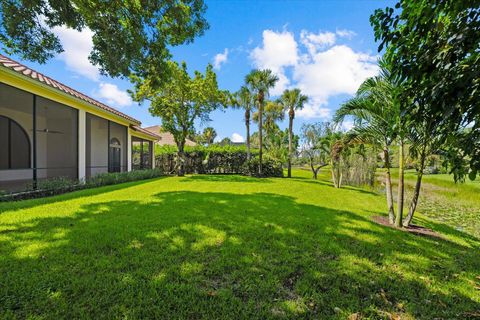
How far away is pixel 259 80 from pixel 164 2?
1167 cm

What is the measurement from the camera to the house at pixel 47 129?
24.8ft

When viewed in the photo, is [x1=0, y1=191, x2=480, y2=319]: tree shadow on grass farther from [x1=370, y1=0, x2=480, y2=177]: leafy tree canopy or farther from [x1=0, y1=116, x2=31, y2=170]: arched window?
[x1=0, y1=116, x2=31, y2=170]: arched window

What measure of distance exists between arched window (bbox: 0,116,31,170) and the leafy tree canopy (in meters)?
15.9

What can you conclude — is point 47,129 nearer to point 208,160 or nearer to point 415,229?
point 208,160

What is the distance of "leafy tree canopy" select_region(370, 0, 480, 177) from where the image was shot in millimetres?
1941

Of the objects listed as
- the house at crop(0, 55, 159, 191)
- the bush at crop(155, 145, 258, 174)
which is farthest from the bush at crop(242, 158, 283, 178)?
the house at crop(0, 55, 159, 191)

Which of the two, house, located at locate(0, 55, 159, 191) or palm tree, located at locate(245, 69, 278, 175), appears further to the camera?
palm tree, located at locate(245, 69, 278, 175)

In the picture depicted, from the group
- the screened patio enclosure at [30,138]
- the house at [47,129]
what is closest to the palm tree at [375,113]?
the house at [47,129]

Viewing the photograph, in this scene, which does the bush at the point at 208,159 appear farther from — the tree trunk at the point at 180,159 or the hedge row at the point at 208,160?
the tree trunk at the point at 180,159

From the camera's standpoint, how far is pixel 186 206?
6438 millimetres

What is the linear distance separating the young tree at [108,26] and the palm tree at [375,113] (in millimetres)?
5445

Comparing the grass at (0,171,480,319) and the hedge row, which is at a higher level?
the hedge row

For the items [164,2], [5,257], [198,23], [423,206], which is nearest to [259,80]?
[198,23]

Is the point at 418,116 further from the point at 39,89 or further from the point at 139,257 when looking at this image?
the point at 39,89
